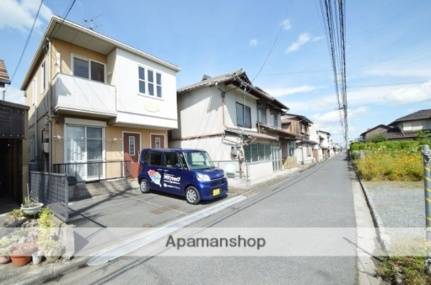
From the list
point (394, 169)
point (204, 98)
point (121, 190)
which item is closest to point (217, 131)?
point (204, 98)

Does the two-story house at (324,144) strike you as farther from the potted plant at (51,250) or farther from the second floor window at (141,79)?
the potted plant at (51,250)

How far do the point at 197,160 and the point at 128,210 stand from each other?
318 centimetres

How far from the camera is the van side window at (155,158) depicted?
9656mm

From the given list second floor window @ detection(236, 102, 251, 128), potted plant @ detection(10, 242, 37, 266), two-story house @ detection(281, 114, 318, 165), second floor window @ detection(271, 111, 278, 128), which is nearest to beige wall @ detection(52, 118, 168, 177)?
potted plant @ detection(10, 242, 37, 266)

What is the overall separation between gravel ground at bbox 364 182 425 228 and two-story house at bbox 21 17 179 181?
10.4 metres

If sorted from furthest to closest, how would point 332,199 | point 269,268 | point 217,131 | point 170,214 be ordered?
point 217,131 → point 332,199 → point 170,214 → point 269,268

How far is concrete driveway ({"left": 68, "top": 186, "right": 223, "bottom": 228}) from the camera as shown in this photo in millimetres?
6414

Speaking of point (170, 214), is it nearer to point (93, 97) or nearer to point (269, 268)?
point (269, 268)

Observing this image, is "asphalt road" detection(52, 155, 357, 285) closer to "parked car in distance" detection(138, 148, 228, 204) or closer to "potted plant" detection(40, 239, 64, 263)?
"potted plant" detection(40, 239, 64, 263)

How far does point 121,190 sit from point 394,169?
47.9 feet

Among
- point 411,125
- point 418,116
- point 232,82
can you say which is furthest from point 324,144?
point 232,82

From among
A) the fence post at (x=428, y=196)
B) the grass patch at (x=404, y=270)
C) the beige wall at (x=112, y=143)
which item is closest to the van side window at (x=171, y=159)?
the beige wall at (x=112, y=143)

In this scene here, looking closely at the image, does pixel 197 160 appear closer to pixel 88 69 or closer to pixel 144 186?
pixel 144 186

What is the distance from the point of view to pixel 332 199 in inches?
352
